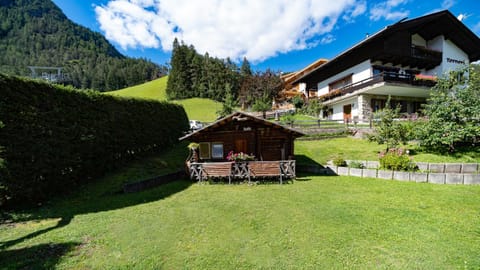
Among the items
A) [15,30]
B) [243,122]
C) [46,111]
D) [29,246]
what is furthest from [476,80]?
[15,30]

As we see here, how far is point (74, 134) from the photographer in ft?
27.8

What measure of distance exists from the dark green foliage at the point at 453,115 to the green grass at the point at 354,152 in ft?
2.31

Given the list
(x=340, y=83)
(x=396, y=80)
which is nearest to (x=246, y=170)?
(x=396, y=80)

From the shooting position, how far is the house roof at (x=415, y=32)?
21.0 m

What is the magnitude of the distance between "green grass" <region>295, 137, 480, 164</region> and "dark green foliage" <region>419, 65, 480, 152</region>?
0.70 metres

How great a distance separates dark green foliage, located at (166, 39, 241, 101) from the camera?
57469 millimetres

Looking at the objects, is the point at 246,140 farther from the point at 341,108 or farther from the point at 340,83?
the point at 340,83

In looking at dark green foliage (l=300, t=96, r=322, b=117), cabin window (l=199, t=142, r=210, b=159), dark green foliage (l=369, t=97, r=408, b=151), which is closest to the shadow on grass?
cabin window (l=199, t=142, r=210, b=159)

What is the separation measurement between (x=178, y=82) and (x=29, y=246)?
5901 cm

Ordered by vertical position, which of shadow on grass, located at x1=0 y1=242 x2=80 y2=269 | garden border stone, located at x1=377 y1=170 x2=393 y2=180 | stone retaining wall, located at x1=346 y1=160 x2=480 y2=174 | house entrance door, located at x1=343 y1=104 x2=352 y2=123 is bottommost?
shadow on grass, located at x1=0 y1=242 x2=80 y2=269

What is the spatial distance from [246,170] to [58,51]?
148744mm

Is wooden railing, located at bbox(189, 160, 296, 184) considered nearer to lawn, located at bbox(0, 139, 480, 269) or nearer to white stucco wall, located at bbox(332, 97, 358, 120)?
lawn, located at bbox(0, 139, 480, 269)

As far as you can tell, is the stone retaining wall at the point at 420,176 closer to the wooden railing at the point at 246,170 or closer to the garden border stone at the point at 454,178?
the garden border stone at the point at 454,178

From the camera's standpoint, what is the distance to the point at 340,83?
26.6 m
